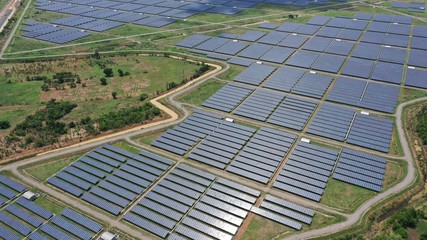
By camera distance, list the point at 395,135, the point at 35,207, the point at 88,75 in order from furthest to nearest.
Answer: the point at 88,75 < the point at 395,135 < the point at 35,207

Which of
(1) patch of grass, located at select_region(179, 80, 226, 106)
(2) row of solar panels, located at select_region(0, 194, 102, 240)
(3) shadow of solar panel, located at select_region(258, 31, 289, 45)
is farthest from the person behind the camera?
(3) shadow of solar panel, located at select_region(258, 31, 289, 45)

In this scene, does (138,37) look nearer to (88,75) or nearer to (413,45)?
(88,75)

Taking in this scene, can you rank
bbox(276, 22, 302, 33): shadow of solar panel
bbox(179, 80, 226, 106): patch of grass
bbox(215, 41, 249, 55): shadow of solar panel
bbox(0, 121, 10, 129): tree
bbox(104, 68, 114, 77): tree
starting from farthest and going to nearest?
bbox(276, 22, 302, 33): shadow of solar panel
bbox(215, 41, 249, 55): shadow of solar panel
bbox(104, 68, 114, 77): tree
bbox(179, 80, 226, 106): patch of grass
bbox(0, 121, 10, 129): tree

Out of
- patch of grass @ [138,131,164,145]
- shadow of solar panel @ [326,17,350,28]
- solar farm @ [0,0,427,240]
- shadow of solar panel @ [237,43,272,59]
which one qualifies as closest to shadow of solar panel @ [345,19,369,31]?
solar farm @ [0,0,427,240]

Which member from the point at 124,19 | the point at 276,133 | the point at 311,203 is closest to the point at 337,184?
the point at 311,203

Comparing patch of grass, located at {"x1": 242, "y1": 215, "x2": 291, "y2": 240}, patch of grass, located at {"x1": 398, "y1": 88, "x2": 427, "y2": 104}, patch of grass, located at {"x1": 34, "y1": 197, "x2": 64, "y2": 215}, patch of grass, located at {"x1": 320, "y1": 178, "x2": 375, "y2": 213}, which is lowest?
patch of grass, located at {"x1": 242, "y1": 215, "x2": 291, "y2": 240}

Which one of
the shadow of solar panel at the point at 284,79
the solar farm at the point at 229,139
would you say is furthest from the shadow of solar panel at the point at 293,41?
the shadow of solar panel at the point at 284,79

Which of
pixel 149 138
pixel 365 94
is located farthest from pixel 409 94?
pixel 149 138

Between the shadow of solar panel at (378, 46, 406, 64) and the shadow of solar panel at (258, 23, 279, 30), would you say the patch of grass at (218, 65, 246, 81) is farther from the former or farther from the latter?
the shadow of solar panel at (378, 46, 406, 64)
